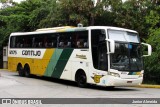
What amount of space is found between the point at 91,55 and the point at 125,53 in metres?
1.78

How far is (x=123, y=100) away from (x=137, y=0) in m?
14.9

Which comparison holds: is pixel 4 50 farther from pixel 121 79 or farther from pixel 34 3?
pixel 121 79

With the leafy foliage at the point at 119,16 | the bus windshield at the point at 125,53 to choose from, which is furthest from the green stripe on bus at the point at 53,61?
the leafy foliage at the point at 119,16

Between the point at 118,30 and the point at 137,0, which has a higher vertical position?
the point at 137,0

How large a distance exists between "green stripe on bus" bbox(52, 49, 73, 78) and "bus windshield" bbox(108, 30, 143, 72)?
3.26 meters

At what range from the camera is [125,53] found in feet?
61.3

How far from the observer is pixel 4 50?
41.9 metres

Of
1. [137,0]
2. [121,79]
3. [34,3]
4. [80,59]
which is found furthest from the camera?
[34,3]

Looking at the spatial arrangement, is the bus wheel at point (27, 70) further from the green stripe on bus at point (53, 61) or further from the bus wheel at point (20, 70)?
the green stripe on bus at point (53, 61)

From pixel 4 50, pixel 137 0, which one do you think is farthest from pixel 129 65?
pixel 4 50

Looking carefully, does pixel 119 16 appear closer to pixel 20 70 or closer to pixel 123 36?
pixel 20 70

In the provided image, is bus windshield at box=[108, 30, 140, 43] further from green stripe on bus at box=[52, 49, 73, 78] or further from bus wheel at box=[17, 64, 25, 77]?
bus wheel at box=[17, 64, 25, 77]

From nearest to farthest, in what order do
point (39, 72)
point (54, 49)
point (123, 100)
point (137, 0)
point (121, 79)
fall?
point (123, 100)
point (121, 79)
point (54, 49)
point (39, 72)
point (137, 0)

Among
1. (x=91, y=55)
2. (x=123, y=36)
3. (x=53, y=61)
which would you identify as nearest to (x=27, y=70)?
(x=53, y=61)
